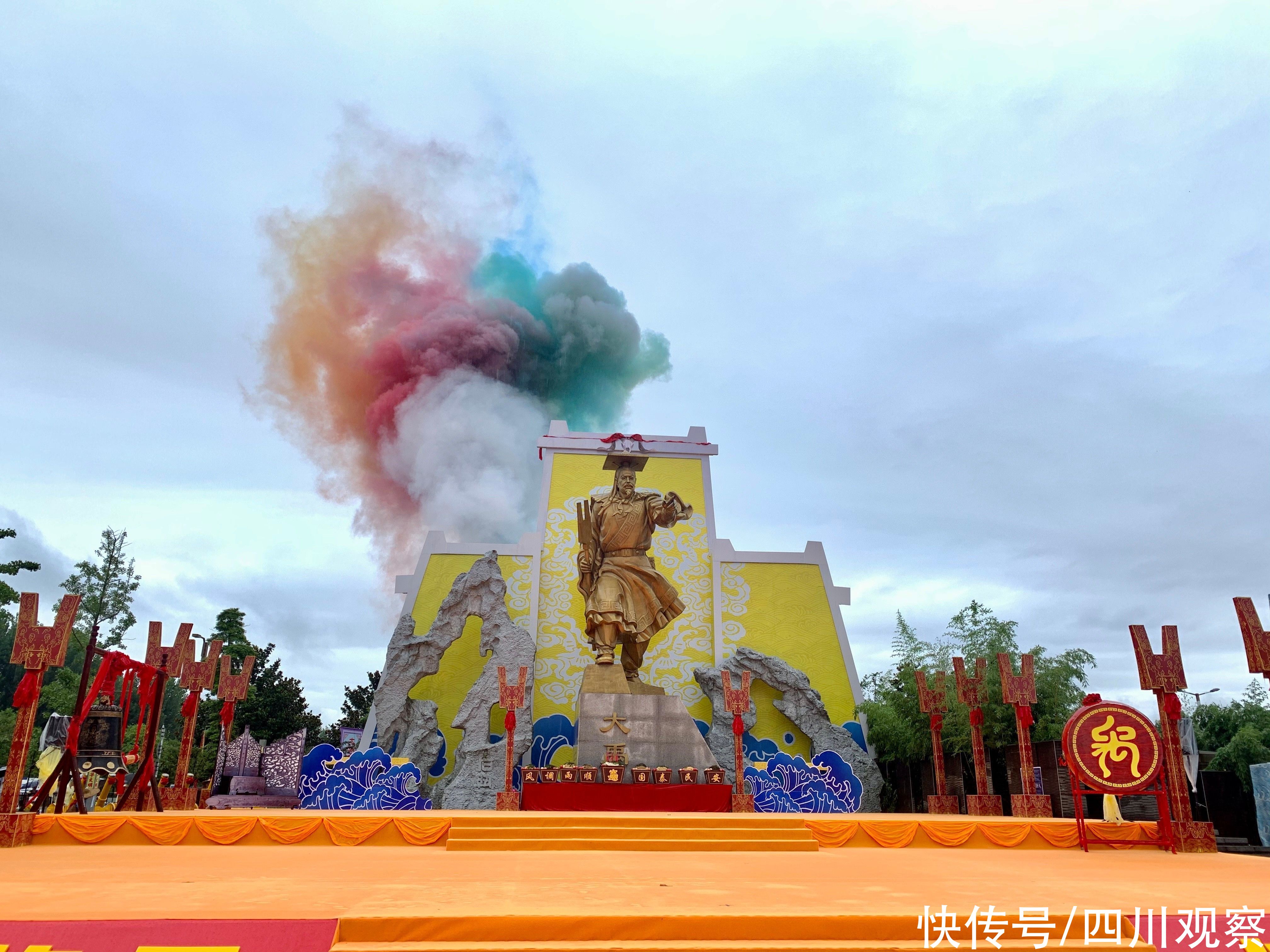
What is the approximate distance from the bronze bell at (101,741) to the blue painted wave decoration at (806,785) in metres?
10.5

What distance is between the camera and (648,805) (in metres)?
10.1

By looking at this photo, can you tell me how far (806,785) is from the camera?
1602 cm

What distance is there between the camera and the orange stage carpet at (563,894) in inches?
153

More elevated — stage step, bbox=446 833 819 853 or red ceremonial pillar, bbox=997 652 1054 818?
red ceremonial pillar, bbox=997 652 1054 818

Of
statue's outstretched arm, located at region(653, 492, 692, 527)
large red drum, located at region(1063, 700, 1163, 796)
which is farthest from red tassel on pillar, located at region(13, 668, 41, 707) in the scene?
large red drum, located at region(1063, 700, 1163, 796)

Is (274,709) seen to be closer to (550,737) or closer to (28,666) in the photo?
(550,737)

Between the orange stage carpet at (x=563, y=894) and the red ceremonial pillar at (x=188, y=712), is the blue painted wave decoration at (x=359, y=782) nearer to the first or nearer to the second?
the red ceremonial pillar at (x=188, y=712)

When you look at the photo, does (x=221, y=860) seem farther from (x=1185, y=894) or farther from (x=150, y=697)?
(x=1185, y=894)

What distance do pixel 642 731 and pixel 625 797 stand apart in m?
1.21

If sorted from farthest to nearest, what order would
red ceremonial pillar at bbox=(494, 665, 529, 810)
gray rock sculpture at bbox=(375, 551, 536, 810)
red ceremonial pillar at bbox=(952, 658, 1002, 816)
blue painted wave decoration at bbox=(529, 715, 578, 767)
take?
blue painted wave decoration at bbox=(529, 715, 578, 767) → gray rock sculpture at bbox=(375, 551, 536, 810) → red ceremonial pillar at bbox=(952, 658, 1002, 816) → red ceremonial pillar at bbox=(494, 665, 529, 810)

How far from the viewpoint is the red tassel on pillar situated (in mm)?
8023

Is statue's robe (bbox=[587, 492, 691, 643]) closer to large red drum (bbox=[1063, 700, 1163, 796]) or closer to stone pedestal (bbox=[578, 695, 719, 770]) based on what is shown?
stone pedestal (bbox=[578, 695, 719, 770])

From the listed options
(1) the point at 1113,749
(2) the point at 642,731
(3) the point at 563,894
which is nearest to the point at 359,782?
(2) the point at 642,731

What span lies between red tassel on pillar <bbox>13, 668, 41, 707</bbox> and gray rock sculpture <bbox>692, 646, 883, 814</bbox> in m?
11.5
